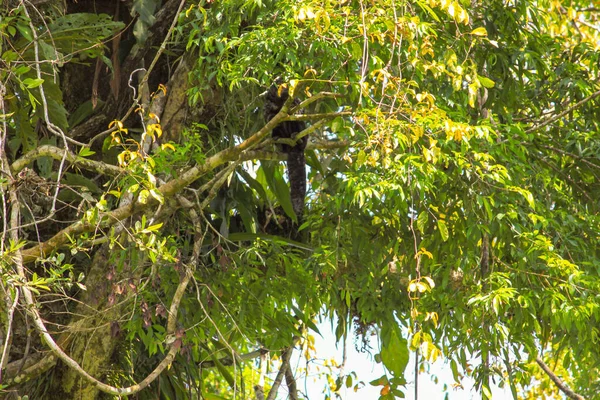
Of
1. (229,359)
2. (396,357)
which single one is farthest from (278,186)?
(229,359)

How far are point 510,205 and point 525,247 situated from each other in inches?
10.5

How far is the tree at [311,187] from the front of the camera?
12.5 feet

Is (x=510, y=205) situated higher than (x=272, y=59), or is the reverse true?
(x=272, y=59)

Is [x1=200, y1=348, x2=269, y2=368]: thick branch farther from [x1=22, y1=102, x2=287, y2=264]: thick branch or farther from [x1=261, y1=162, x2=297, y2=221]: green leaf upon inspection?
[x1=22, y1=102, x2=287, y2=264]: thick branch

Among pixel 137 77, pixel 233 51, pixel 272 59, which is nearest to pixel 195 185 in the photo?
pixel 137 77

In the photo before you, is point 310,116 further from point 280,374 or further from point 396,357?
point 396,357

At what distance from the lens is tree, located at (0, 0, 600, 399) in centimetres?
382

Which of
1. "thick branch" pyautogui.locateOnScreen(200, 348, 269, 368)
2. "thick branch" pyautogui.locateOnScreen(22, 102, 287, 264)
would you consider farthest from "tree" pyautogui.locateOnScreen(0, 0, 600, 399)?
"thick branch" pyautogui.locateOnScreen(200, 348, 269, 368)

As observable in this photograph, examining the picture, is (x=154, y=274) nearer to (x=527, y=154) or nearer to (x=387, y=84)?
(x=387, y=84)

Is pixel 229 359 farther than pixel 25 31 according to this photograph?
Yes

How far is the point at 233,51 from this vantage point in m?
4.64

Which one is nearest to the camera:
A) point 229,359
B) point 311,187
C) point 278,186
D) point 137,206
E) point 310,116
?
point 310,116

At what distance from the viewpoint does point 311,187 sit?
5.23m

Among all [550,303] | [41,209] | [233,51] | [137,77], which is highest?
[137,77]
